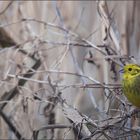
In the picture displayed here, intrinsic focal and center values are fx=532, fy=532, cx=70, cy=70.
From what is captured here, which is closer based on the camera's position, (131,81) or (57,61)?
(131,81)

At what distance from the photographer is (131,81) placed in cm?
248

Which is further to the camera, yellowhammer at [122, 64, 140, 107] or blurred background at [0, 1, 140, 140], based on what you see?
blurred background at [0, 1, 140, 140]

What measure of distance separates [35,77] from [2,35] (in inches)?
14.4

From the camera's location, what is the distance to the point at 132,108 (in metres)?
2.44

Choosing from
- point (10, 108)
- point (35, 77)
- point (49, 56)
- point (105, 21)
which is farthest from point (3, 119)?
point (105, 21)

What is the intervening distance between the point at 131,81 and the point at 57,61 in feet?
2.93

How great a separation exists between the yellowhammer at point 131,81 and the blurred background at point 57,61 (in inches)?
3.3

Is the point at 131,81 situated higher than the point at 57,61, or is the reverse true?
the point at 57,61

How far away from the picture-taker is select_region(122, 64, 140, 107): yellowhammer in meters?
2.43

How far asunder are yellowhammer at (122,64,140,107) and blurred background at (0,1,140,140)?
0.08 m

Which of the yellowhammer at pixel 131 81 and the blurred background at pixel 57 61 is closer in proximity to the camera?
the yellowhammer at pixel 131 81

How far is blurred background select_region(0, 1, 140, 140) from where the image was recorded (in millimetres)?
3023

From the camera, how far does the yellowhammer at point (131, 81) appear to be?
243cm

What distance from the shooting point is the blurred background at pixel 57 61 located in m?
3.02
